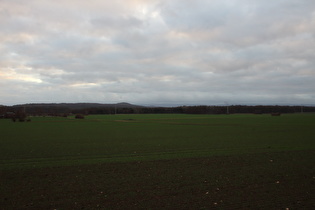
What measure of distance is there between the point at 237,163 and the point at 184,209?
19.1 ft

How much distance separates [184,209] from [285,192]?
3.12 meters

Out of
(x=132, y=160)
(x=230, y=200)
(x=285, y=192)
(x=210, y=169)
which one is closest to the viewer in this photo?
(x=230, y=200)

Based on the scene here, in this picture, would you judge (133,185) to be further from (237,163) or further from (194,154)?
(194,154)

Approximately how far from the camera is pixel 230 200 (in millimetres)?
6746

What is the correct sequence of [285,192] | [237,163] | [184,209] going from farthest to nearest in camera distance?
1. [237,163]
2. [285,192]
3. [184,209]

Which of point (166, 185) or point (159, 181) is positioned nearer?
point (166, 185)

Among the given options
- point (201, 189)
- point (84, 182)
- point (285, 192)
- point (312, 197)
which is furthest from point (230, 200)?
point (84, 182)

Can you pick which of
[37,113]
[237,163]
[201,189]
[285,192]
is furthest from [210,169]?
[37,113]

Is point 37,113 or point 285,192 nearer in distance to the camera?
point 285,192

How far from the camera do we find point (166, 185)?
809cm

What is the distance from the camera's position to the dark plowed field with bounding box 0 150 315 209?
656 cm

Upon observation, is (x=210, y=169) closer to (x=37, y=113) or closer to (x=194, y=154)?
(x=194, y=154)

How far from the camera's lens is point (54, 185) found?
820 cm

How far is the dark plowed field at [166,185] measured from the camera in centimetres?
656
